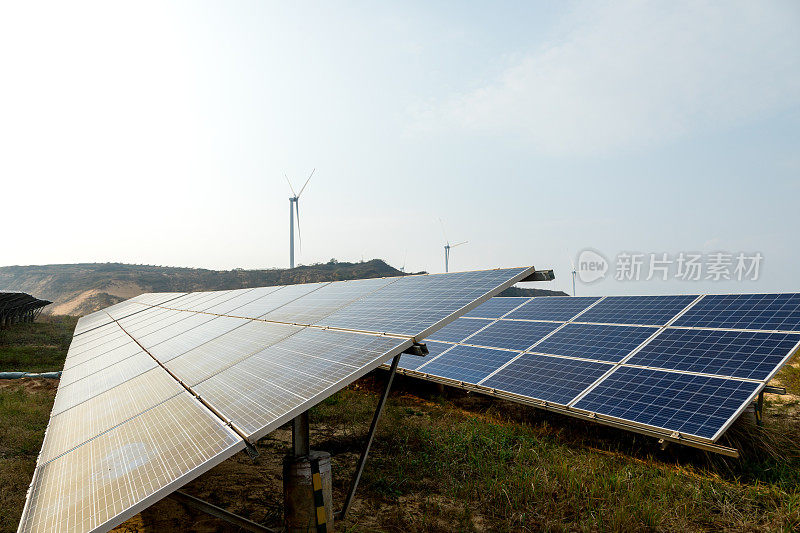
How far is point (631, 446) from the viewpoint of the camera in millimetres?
9406

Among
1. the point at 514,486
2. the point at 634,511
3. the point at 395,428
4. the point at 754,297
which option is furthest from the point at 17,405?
the point at 754,297

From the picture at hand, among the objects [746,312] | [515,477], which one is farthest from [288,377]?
[746,312]

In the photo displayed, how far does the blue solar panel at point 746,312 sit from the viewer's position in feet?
34.9

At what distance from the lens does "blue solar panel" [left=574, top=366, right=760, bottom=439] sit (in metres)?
8.12

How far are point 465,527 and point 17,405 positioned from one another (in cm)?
1407

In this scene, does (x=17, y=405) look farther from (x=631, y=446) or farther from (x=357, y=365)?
(x=631, y=446)

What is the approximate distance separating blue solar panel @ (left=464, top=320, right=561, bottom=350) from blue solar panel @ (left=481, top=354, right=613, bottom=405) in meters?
1.28

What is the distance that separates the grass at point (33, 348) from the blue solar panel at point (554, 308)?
803 inches

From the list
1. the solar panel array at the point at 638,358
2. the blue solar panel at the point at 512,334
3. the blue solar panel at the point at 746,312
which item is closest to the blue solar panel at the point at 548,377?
the solar panel array at the point at 638,358

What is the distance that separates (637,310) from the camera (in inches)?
553

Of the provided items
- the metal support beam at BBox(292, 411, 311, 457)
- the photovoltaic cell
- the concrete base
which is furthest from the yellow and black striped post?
the photovoltaic cell

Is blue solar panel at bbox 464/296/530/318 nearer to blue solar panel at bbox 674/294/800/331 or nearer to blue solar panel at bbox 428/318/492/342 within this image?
blue solar panel at bbox 428/318/492/342

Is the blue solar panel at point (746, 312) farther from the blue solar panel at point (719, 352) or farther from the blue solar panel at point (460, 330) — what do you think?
the blue solar panel at point (460, 330)

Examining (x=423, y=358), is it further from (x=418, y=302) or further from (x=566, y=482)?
(x=566, y=482)
